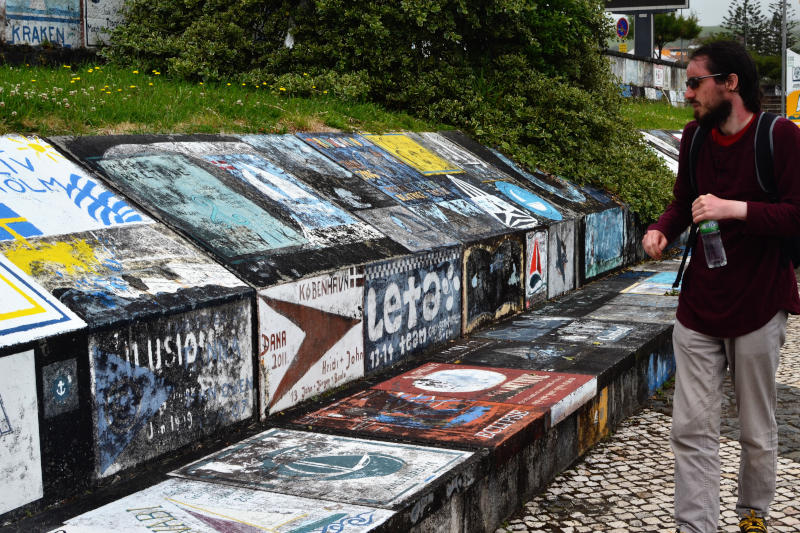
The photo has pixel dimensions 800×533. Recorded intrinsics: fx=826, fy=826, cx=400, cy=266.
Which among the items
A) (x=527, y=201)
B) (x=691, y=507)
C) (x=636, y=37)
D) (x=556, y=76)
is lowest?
(x=691, y=507)

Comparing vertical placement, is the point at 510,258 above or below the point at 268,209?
below

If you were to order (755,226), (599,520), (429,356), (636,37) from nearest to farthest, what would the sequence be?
(755,226), (599,520), (429,356), (636,37)

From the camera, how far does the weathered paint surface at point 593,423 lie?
14.8 ft

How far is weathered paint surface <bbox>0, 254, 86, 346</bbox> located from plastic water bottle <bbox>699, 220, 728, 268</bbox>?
7.56ft

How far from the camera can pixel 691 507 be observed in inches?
123

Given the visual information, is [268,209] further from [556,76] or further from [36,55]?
[556,76]

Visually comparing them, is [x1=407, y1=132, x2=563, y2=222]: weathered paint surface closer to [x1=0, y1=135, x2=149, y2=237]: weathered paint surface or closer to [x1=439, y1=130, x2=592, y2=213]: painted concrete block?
[x1=439, y1=130, x2=592, y2=213]: painted concrete block

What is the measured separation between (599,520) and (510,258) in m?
2.76

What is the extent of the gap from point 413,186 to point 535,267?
1244 millimetres

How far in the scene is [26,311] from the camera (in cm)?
292

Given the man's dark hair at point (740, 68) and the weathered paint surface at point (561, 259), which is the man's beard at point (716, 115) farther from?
the weathered paint surface at point (561, 259)

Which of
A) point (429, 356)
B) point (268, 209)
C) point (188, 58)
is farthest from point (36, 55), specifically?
point (429, 356)

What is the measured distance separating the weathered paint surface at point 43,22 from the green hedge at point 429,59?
45 centimetres

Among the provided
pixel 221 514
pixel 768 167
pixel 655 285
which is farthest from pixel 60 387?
pixel 655 285
